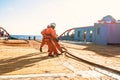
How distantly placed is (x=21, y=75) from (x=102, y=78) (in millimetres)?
2462

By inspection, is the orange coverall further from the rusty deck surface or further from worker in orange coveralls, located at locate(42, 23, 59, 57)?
the rusty deck surface

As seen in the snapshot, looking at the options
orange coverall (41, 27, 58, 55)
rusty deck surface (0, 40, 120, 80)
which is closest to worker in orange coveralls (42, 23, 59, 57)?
orange coverall (41, 27, 58, 55)

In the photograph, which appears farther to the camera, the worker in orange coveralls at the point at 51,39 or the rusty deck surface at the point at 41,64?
the worker in orange coveralls at the point at 51,39

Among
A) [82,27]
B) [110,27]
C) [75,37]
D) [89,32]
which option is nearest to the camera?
[110,27]

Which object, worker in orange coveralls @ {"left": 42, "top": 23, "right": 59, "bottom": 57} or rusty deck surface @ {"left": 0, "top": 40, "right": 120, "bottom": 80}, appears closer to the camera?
rusty deck surface @ {"left": 0, "top": 40, "right": 120, "bottom": 80}

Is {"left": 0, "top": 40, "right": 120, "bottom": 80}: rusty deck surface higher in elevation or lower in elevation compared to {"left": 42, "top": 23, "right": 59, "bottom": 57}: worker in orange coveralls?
lower

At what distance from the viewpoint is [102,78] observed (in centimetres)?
696

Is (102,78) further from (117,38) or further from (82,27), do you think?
(82,27)

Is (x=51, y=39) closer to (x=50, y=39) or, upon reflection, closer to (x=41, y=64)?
(x=50, y=39)

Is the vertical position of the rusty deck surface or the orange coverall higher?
the orange coverall

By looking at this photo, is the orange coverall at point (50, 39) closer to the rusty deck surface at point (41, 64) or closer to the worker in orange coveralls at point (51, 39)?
the worker in orange coveralls at point (51, 39)

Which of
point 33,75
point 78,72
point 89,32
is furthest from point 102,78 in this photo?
point 89,32

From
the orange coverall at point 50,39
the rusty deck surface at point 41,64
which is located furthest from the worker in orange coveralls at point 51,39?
the rusty deck surface at point 41,64

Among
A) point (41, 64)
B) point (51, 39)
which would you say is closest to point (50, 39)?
point (51, 39)
